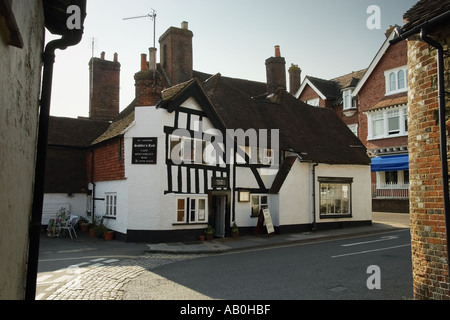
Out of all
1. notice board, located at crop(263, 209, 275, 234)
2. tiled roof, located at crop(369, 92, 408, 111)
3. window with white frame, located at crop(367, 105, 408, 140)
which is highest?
tiled roof, located at crop(369, 92, 408, 111)

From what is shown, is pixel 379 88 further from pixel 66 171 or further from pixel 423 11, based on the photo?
pixel 423 11

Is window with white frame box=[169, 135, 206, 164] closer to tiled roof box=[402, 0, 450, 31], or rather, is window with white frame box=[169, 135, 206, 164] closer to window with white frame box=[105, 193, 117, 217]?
window with white frame box=[105, 193, 117, 217]

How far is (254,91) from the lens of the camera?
28.5 meters

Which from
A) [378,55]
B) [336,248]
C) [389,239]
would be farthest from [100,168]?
[378,55]

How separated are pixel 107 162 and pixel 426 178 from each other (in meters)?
15.7

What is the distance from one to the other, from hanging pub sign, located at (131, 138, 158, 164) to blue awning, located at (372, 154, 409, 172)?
1974cm

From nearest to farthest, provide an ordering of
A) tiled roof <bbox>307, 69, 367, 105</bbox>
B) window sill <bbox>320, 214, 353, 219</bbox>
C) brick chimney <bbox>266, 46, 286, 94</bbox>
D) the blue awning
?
window sill <bbox>320, 214, 353, 219</bbox> → brick chimney <bbox>266, 46, 286, 94</bbox> → the blue awning → tiled roof <bbox>307, 69, 367, 105</bbox>

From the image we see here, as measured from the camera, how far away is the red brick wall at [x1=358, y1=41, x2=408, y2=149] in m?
28.7

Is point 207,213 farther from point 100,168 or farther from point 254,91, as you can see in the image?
point 254,91

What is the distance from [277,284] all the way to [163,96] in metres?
11.3

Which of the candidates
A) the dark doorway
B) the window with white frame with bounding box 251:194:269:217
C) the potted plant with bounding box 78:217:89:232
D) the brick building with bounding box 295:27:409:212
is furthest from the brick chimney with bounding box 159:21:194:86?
the brick building with bounding box 295:27:409:212

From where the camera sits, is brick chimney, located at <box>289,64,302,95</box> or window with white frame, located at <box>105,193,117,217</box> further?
brick chimney, located at <box>289,64,302,95</box>

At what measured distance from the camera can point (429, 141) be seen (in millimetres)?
5547

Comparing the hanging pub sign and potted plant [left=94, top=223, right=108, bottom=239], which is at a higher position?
the hanging pub sign
